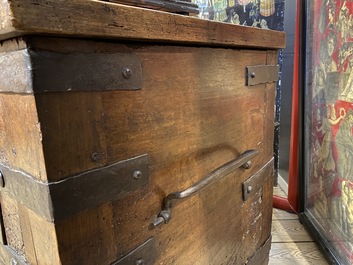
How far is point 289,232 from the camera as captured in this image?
1.47 meters

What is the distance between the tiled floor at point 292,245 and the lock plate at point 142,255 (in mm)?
878

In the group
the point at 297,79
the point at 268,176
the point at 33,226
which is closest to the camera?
the point at 33,226

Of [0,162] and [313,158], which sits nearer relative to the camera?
[0,162]

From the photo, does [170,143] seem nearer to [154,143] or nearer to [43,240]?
[154,143]

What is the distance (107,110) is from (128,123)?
47mm

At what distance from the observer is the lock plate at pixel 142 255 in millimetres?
511

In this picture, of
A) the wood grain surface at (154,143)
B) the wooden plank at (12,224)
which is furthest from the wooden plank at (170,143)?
the wooden plank at (12,224)

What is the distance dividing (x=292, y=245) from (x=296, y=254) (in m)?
0.07

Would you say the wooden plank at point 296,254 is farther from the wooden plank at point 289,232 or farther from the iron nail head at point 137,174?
the iron nail head at point 137,174

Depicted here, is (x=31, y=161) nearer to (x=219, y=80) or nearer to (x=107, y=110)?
(x=107, y=110)

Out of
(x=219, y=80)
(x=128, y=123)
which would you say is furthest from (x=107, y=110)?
(x=219, y=80)

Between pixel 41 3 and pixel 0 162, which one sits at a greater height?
pixel 41 3

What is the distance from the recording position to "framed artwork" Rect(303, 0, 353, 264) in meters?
1.11

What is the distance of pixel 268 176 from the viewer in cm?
98
